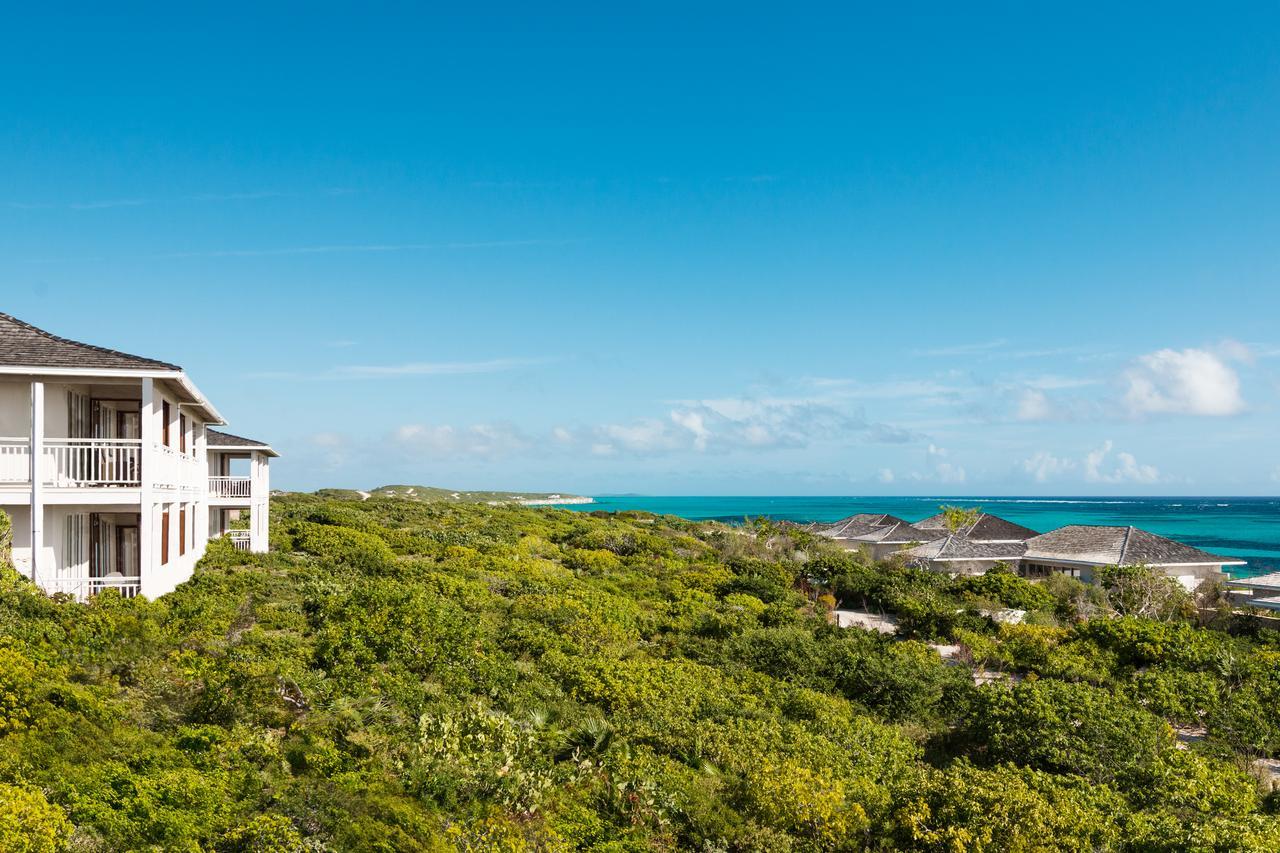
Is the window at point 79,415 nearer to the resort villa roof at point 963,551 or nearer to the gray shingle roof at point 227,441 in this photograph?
the gray shingle roof at point 227,441

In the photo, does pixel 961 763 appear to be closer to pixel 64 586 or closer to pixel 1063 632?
pixel 1063 632

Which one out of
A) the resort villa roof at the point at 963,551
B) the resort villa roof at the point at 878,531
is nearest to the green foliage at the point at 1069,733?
the resort villa roof at the point at 963,551

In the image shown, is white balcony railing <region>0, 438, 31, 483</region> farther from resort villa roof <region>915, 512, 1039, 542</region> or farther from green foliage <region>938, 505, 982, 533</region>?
green foliage <region>938, 505, 982, 533</region>

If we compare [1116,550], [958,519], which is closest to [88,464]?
[1116,550]

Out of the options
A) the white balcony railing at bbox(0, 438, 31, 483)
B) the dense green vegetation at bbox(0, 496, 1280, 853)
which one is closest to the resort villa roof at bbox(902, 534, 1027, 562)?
the dense green vegetation at bbox(0, 496, 1280, 853)

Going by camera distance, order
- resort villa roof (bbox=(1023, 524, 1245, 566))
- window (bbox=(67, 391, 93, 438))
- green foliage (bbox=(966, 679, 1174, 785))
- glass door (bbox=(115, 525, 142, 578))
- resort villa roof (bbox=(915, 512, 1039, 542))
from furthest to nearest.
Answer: resort villa roof (bbox=(915, 512, 1039, 542)) → resort villa roof (bbox=(1023, 524, 1245, 566)) → glass door (bbox=(115, 525, 142, 578)) → window (bbox=(67, 391, 93, 438)) → green foliage (bbox=(966, 679, 1174, 785))

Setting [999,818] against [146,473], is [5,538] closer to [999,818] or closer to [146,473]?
[146,473]

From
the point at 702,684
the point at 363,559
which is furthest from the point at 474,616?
the point at 363,559
